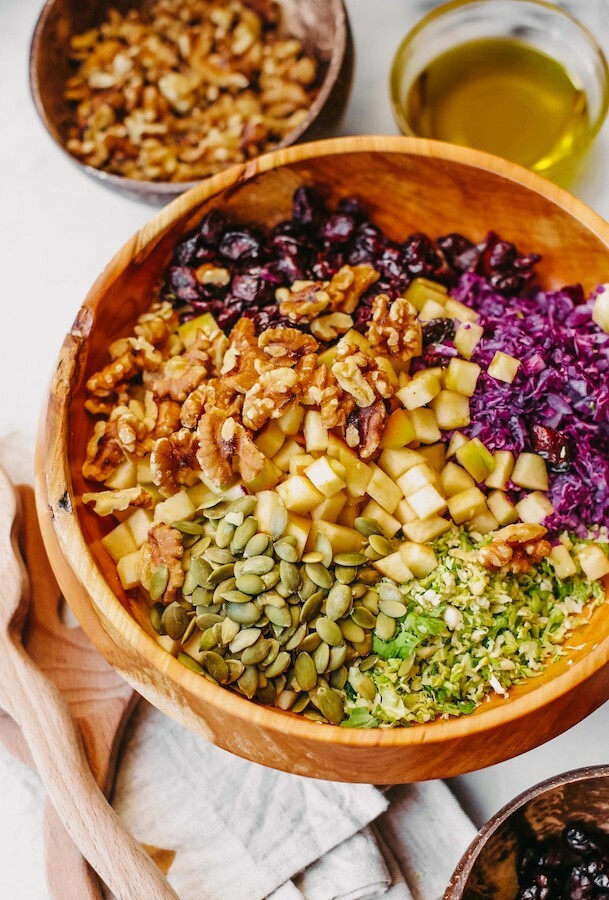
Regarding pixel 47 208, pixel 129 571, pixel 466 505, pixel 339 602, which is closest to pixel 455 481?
pixel 466 505

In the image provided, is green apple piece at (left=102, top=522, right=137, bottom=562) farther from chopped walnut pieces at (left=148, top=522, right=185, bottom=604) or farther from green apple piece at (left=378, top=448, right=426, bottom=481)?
green apple piece at (left=378, top=448, right=426, bottom=481)

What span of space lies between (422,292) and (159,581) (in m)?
0.89

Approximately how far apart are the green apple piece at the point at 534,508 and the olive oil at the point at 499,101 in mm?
985

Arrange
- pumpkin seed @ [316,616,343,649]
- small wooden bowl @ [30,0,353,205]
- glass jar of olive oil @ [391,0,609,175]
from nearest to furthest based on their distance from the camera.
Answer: pumpkin seed @ [316,616,343,649], small wooden bowl @ [30,0,353,205], glass jar of olive oil @ [391,0,609,175]

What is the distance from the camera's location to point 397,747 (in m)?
1.72

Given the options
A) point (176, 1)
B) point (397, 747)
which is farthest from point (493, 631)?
point (176, 1)

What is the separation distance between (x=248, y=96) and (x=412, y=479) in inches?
49.1

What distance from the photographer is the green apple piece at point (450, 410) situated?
1.99 metres

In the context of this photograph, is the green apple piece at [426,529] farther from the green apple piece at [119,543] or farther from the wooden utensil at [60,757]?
the wooden utensil at [60,757]

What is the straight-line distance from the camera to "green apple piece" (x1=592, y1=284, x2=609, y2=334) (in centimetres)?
200

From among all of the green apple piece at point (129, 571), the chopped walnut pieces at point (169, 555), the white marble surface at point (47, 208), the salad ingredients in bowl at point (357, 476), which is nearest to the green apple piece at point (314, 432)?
the salad ingredients in bowl at point (357, 476)

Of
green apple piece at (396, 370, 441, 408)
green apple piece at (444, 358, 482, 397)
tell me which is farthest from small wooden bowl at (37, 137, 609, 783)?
green apple piece at (396, 370, 441, 408)

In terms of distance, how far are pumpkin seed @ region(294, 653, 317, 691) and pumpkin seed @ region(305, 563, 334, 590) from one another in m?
0.15

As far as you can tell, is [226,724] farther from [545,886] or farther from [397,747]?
[545,886]
